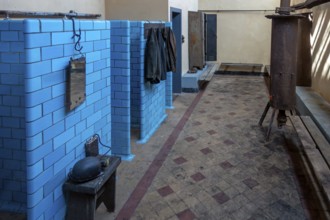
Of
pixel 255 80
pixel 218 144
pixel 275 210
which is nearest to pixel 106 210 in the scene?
pixel 275 210

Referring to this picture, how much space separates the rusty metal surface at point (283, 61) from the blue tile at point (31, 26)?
3.48m

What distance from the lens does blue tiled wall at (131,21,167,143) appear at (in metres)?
4.28

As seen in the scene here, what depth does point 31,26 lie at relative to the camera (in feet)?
6.30

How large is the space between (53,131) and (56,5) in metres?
2.65

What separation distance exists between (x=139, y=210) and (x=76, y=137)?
0.90 m

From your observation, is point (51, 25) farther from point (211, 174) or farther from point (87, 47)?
point (211, 174)

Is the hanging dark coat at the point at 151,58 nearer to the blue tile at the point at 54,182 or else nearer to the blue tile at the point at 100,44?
the blue tile at the point at 100,44

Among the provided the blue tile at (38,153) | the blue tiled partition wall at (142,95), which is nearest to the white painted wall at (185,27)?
the blue tiled partition wall at (142,95)

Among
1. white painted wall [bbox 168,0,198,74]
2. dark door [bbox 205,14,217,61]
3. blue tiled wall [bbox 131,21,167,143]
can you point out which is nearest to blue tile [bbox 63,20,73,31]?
blue tiled wall [bbox 131,21,167,143]

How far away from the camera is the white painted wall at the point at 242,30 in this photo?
10.6 m

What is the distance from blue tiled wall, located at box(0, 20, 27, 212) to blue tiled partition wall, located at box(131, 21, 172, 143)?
2043 mm

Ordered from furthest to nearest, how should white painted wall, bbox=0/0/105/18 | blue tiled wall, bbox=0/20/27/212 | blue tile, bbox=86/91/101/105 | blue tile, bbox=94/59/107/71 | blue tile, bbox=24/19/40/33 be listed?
1. white painted wall, bbox=0/0/105/18
2. blue tile, bbox=94/59/107/71
3. blue tile, bbox=86/91/101/105
4. blue tiled wall, bbox=0/20/27/212
5. blue tile, bbox=24/19/40/33

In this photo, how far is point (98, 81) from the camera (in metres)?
2.86

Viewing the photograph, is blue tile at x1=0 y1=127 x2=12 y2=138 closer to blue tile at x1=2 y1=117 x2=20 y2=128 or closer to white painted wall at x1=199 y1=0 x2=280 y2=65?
blue tile at x1=2 y1=117 x2=20 y2=128
